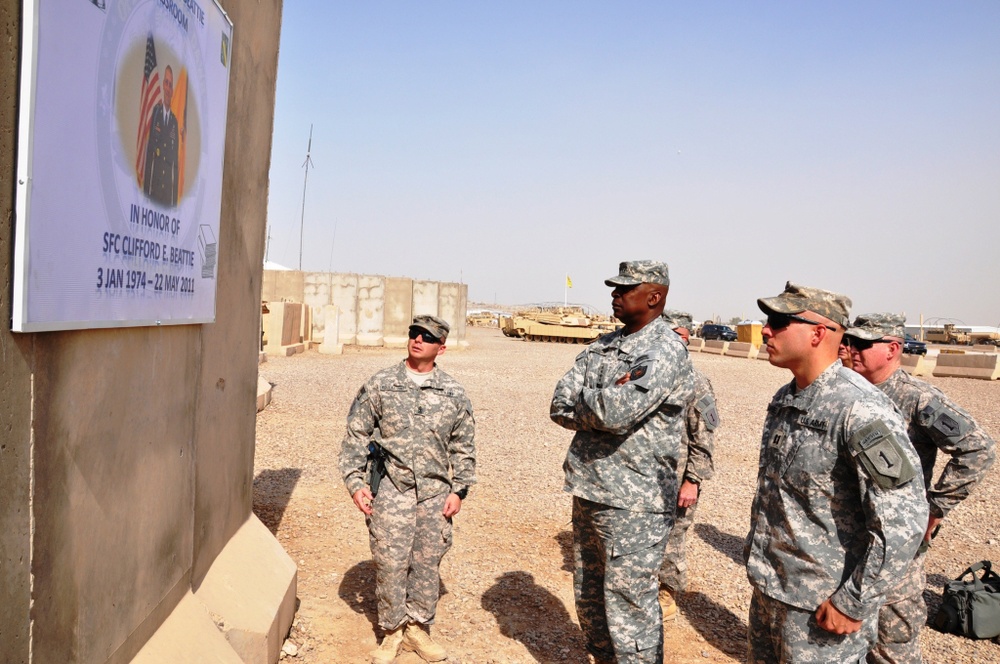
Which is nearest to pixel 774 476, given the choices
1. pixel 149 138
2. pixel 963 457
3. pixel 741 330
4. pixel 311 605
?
pixel 963 457

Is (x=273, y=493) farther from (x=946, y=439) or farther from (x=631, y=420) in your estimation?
(x=946, y=439)

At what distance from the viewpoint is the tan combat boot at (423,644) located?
3.99 metres

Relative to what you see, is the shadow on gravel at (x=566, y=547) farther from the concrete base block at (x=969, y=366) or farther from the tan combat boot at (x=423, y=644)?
the concrete base block at (x=969, y=366)

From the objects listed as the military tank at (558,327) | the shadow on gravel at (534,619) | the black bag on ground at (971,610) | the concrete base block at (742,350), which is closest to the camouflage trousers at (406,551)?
the shadow on gravel at (534,619)

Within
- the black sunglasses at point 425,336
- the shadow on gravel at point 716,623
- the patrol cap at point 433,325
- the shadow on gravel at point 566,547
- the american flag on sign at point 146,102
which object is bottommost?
the shadow on gravel at point 566,547

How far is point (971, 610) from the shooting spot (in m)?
4.49

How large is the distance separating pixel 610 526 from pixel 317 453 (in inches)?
239

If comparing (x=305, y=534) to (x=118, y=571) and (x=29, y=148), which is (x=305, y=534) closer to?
(x=118, y=571)

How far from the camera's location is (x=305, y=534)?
5.94 meters

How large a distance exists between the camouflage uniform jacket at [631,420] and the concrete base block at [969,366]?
23545 millimetres

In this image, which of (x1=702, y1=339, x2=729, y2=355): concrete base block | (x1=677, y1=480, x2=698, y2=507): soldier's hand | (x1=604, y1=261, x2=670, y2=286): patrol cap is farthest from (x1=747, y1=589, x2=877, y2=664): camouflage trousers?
(x1=702, y1=339, x2=729, y2=355): concrete base block

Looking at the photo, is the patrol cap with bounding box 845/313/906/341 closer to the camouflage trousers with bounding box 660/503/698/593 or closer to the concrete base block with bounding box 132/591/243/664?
the camouflage trousers with bounding box 660/503/698/593

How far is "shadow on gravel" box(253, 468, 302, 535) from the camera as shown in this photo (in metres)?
6.23

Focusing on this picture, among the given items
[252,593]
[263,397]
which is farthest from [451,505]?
[263,397]
